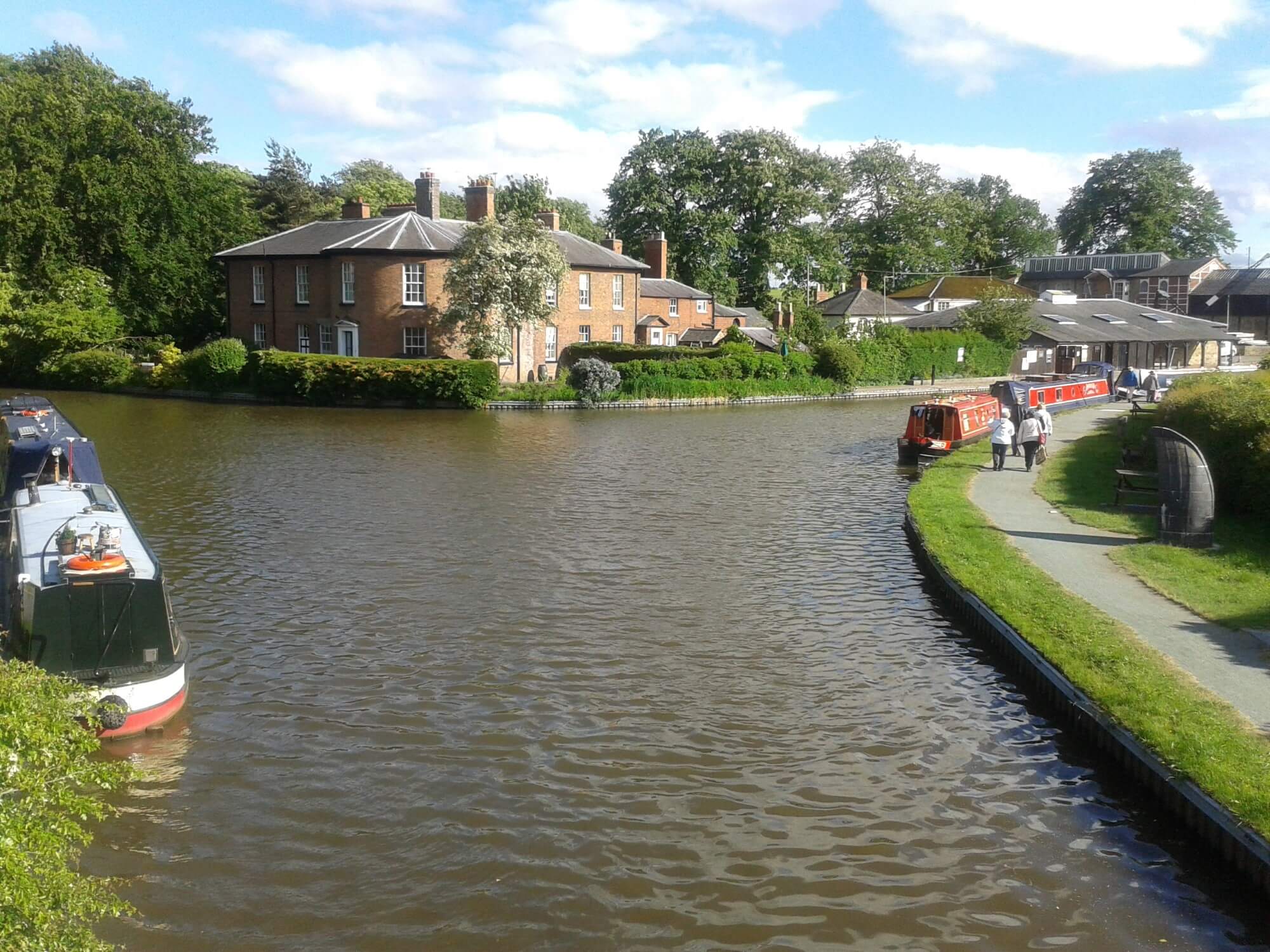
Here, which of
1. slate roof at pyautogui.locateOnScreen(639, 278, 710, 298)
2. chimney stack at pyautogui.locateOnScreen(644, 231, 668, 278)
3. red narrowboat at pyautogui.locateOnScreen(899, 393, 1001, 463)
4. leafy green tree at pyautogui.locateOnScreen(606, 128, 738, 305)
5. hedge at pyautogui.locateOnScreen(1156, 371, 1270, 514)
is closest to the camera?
hedge at pyautogui.locateOnScreen(1156, 371, 1270, 514)

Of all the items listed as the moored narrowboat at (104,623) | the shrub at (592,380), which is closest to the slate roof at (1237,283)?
the shrub at (592,380)

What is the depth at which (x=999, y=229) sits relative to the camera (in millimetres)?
109812

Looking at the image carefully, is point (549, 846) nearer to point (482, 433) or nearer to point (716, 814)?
point (716, 814)

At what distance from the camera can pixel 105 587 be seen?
11.2m

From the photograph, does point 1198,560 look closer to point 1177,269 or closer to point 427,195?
point 427,195

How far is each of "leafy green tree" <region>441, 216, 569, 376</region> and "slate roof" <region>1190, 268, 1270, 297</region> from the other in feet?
213

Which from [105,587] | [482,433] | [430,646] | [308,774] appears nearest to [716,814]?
[308,774]

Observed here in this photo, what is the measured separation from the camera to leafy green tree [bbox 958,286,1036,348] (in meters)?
63.6

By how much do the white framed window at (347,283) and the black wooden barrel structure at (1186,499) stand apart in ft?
124

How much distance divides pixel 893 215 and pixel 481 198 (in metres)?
47.9

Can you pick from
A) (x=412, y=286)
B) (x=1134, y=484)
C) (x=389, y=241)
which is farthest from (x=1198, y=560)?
(x=389, y=241)

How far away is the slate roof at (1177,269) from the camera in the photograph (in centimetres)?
9000

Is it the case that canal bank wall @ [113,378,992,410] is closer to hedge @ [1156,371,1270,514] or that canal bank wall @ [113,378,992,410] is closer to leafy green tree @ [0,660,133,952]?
hedge @ [1156,371,1270,514]

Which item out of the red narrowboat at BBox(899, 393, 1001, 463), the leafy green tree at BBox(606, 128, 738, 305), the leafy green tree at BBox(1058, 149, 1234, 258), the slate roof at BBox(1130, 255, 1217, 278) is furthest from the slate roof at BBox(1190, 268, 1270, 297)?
the red narrowboat at BBox(899, 393, 1001, 463)
